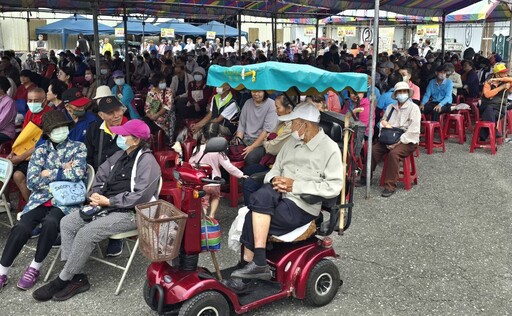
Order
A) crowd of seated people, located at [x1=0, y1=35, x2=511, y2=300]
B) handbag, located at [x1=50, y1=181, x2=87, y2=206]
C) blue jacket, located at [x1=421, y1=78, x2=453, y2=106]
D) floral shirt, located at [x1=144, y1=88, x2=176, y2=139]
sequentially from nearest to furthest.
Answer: crowd of seated people, located at [x1=0, y1=35, x2=511, y2=300] → handbag, located at [x1=50, y1=181, x2=87, y2=206] → floral shirt, located at [x1=144, y1=88, x2=176, y2=139] → blue jacket, located at [x1=421, y1=78, x2=453, y2=106]

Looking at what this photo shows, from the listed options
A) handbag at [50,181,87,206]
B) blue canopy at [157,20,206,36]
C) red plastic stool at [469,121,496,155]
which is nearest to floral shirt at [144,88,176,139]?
handbag at [50,181,87,206]

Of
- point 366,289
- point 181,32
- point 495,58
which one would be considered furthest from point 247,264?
point 181,32

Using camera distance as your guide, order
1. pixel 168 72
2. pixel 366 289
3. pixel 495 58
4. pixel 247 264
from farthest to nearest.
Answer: pixel 495 58 < pixel 168 72 < pixel 366 289 < pixel 247 264

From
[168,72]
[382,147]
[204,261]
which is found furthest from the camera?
[168,72]

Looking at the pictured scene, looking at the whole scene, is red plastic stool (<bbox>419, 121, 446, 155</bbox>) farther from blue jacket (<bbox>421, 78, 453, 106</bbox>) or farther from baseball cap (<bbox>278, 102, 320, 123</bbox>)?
baseball cap (<bbox>278, 102, 320, 123</bbox>)

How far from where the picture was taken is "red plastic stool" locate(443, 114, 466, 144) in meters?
9.82

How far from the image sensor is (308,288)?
151 inches

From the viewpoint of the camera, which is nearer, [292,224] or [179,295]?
[179,295]

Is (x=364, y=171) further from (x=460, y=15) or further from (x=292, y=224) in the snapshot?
(x=460, y=15)

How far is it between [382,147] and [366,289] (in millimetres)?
3401

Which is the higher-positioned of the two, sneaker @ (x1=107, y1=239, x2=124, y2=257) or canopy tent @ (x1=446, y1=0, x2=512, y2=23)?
canopy tent @ (x1=446, y1=0, x2=512, y2=23)

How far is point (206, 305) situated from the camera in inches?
133

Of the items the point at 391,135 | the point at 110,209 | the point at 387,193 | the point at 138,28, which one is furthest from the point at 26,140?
the point at 138,28

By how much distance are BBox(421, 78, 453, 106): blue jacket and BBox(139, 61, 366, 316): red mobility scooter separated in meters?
5.97
